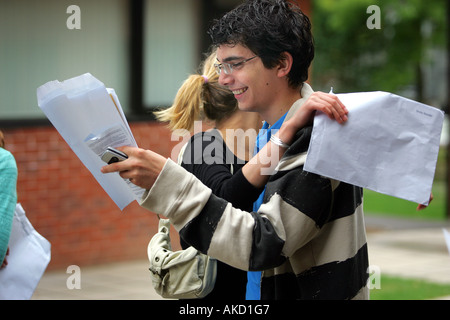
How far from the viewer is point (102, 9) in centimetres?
873

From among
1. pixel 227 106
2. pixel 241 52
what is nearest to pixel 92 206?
pixel 227 106

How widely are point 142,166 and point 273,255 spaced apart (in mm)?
449

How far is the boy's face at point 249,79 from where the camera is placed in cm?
241

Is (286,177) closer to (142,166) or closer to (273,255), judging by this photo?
(273,255)

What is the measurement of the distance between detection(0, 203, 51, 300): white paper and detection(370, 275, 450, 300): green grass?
345 centimetres

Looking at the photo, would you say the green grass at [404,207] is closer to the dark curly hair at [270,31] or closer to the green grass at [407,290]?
the green grass at [407,290]

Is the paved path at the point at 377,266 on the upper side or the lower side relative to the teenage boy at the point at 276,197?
lower

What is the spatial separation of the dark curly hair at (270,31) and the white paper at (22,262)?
1.99m

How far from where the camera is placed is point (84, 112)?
2.05 meters

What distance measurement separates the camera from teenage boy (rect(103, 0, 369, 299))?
2.09 meters

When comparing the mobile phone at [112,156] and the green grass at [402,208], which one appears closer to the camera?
the mobile phone at [112,156]

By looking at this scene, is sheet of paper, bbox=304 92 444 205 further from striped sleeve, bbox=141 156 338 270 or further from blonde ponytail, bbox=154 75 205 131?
blonde ponytail, bbox=154 75 205 131

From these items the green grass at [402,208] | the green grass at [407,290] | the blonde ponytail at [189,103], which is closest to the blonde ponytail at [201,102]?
the blonde ponytail at [189,103]

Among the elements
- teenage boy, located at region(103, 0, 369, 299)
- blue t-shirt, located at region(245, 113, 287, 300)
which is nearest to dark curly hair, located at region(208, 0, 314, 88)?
teenage boy, located at region(103, 0, 369, 299)
